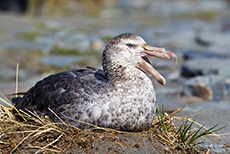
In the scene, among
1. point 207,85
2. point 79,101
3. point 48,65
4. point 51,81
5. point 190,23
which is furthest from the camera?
point 190,23

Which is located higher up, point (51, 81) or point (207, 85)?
point (51, 81)

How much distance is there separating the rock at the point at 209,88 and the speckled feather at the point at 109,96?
7.32 feet

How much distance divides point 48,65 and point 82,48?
1722 mm

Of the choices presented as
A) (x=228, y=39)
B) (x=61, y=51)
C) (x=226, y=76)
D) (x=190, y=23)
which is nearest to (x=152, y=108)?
(x=226, y=76)

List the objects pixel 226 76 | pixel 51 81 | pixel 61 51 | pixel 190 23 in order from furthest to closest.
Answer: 1. pixel 190 23
2. pixel 61 51
3. pixel 226 76
4. pixel 51 81

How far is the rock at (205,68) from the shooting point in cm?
675

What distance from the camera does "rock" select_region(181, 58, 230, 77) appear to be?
266 inches

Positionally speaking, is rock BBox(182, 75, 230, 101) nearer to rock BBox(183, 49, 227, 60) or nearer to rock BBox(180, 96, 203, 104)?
rock BBox(180, 96, 203, 104)

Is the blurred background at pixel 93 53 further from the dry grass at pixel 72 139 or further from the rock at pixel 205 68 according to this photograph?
the dry grass at pixel 72 139

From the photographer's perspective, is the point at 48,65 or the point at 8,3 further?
the point at 8,3

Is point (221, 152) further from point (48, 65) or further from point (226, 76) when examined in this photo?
point (48, 65)

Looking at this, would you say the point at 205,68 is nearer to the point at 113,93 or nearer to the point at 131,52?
the point at 131,52

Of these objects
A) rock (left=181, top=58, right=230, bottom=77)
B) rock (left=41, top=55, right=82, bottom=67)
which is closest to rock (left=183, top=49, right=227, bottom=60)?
rock (left=181, top=58, right=230, bottom=77)

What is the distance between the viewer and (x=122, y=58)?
3602mm
